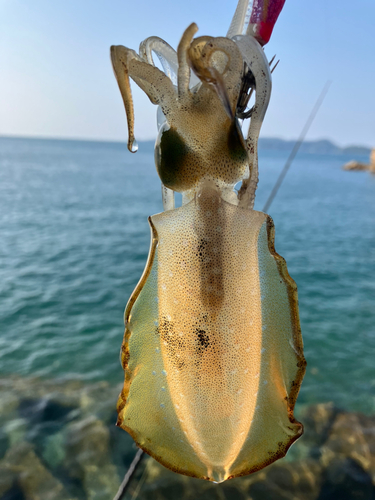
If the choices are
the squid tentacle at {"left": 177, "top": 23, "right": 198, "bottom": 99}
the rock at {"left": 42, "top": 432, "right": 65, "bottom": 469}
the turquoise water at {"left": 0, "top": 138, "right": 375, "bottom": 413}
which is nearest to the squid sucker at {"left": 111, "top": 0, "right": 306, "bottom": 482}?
the squid tentacle at {"left": 177, "top": 23, "right": 198, "bottom": 99}

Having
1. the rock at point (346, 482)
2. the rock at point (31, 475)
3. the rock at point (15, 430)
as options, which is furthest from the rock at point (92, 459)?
the rock at point (346, 482)

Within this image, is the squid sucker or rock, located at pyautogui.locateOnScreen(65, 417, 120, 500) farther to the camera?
rock, located at pyautogui.locateOnScreen(65, 417, 120, 500)

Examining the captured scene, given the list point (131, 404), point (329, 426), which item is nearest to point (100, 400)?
point (329, 426)

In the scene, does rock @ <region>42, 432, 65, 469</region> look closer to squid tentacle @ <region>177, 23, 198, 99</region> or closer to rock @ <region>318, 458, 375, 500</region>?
rock @ <region>318, 458, 375, 500</region>

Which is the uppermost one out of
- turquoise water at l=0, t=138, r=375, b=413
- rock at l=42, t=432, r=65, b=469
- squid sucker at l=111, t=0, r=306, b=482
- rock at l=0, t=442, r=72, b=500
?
squid sucker at l=111, t=0, r=306, b=482

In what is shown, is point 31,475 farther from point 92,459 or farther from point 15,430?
point 15,430

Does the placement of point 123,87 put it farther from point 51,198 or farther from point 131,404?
point 51,198

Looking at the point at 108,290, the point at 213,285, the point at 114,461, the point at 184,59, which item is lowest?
the point at 108,290

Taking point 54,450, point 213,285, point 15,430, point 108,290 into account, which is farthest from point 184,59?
point 108,290
